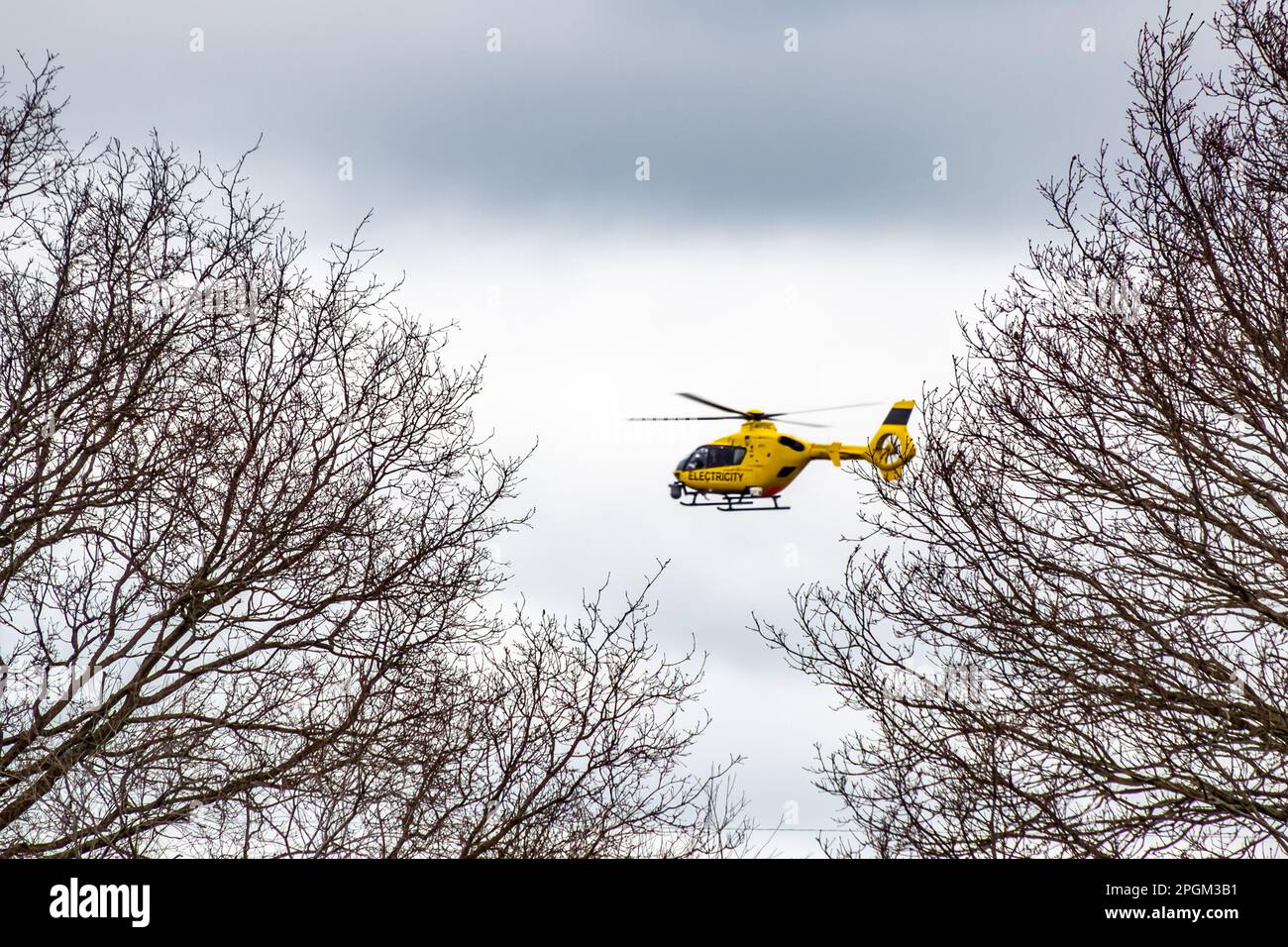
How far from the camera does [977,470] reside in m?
13.1

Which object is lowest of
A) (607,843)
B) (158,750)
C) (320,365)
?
(607,843)

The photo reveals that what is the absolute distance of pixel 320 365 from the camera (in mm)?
14367

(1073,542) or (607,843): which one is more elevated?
(1073,542)

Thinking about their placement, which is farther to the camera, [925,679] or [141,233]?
[141,233]

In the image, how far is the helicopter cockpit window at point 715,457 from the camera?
123 ft

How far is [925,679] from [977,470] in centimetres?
202

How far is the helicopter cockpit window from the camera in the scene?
3762 cm

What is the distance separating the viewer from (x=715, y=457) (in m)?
37.7
